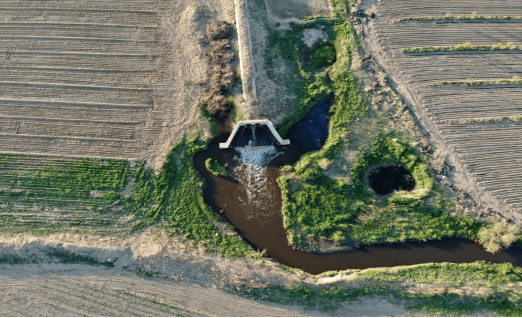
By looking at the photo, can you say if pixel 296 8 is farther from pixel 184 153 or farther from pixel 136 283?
pixel 136 283

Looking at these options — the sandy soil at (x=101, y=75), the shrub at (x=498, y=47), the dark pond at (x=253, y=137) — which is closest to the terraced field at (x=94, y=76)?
the sandy soil at (x=101, y=75)

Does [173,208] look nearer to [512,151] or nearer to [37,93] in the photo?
[37,93]

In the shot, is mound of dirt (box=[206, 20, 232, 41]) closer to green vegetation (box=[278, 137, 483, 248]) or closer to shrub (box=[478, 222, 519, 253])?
green vegetation (box=[278, 137, 483, 248])

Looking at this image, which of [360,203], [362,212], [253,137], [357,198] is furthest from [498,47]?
[253,137]

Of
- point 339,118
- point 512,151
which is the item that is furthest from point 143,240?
point 512,151

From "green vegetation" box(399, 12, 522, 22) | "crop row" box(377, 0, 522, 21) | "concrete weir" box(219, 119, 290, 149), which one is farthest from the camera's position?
"crop row" box(377, 0, 522, 21)

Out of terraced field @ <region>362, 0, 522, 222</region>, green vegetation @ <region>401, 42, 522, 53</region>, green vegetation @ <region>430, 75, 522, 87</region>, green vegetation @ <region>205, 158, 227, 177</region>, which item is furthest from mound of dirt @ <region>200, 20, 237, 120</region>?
green vegetation @ <region>430, 75, 522, 87</region>
